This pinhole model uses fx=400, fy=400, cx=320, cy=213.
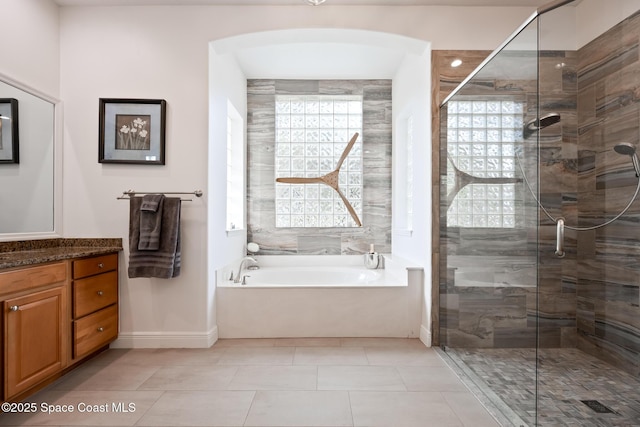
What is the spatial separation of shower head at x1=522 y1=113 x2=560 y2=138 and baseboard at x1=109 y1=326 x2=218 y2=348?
8.63 ft

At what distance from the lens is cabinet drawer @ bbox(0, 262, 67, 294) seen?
199 centimetres

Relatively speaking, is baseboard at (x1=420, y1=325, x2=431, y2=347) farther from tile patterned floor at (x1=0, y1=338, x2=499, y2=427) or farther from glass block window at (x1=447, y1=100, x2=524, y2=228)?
glass block window at (x1=447, y1=100, x2=524, y2=228)

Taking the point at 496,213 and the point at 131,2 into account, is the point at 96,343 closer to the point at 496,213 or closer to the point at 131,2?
the point at 131,2

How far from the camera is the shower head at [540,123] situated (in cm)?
206

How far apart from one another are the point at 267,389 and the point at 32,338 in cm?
132

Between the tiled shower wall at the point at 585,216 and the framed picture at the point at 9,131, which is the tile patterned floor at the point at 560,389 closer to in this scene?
the tiled shower wall at the point at 585,216

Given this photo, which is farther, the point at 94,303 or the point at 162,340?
the point at 162,340

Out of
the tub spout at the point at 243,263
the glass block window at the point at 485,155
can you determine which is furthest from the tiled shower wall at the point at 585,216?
the tub spout at the point at 243,263

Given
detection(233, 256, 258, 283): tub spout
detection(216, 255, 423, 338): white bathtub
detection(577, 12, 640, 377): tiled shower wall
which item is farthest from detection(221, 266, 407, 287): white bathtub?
detection(577, 12, 640, 377): tiled shower wall

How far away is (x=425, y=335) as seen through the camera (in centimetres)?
320

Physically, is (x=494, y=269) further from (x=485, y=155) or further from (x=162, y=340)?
(x=162, y=340)

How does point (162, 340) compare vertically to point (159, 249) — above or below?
below

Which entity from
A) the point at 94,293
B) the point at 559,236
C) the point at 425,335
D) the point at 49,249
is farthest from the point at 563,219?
the point at 49,249

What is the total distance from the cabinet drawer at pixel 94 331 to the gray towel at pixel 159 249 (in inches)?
13.2
